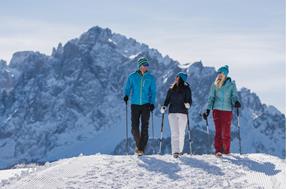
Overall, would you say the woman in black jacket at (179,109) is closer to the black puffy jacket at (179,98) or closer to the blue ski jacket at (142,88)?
the black puffy jacket at (179,98)

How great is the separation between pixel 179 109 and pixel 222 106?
1354 mm

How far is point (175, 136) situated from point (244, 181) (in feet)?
13.2

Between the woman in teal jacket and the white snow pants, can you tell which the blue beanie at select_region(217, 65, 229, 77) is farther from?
the white snow pants

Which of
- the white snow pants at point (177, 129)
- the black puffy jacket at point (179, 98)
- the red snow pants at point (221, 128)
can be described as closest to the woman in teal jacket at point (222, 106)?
the red snow pants at point (221, 128)

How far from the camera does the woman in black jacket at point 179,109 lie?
666 inches

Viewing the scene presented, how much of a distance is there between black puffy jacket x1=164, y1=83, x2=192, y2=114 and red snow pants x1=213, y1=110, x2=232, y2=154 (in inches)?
39.8

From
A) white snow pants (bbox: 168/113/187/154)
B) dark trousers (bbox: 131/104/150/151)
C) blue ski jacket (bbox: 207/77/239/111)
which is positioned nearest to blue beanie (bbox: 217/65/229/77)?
blue ski jacket (bbox: 207/77/239/111)

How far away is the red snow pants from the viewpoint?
1731cm

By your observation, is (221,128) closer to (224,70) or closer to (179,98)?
(179,98)

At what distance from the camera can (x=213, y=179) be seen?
13.5m

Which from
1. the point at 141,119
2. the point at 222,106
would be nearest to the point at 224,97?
the point at 222,106

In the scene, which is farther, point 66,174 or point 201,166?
point 201,166

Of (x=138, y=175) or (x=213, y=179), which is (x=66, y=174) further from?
(x=213, y=179)

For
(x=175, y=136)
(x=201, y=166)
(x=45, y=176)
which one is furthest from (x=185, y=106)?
(x=45, y=176)
